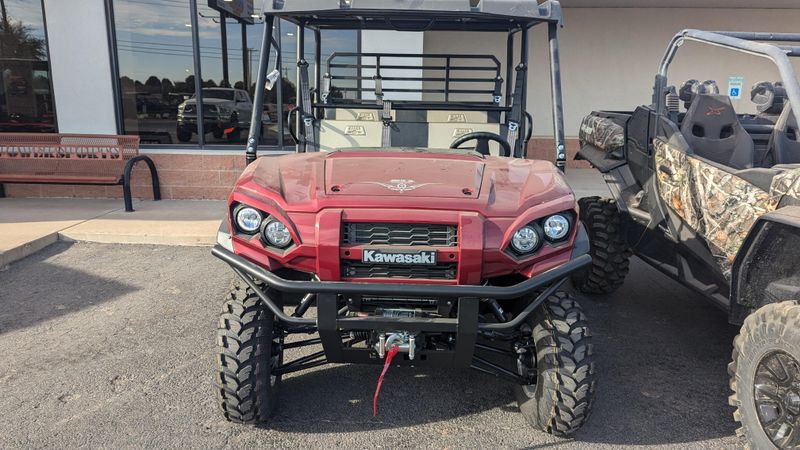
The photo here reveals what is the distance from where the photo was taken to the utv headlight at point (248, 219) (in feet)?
8.43

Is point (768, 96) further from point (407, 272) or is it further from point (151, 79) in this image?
point (151, 79)

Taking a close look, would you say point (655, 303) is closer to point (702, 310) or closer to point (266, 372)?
point (702, 310)

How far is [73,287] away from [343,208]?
3229 millimetres

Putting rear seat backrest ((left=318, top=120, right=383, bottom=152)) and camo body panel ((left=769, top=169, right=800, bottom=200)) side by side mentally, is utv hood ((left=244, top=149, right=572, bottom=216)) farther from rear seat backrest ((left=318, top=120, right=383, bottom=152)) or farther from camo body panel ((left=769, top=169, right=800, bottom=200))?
camo body panel ((left=769, top=169, right=800, bottom=200))

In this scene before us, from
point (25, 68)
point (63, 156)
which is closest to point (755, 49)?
point (63, 156)

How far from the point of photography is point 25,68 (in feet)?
24.5

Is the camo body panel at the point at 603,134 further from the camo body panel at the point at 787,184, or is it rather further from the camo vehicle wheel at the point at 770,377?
the camo vehicle wheel at the point at 770,377

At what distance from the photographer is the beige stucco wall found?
1034 centimetres

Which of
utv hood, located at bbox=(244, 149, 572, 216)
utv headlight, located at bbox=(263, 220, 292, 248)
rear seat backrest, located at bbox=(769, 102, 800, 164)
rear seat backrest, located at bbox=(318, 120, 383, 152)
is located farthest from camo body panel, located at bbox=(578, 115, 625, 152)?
utv headlight, located at bbox=(263, 220, 292, 248)

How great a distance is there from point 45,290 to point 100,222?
1.79 metres

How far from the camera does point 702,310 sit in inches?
175

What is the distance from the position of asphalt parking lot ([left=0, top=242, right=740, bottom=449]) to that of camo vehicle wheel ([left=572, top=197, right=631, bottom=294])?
0.79ft

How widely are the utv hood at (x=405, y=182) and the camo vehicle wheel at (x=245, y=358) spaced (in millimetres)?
523

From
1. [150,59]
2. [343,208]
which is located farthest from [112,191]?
[343,208]
